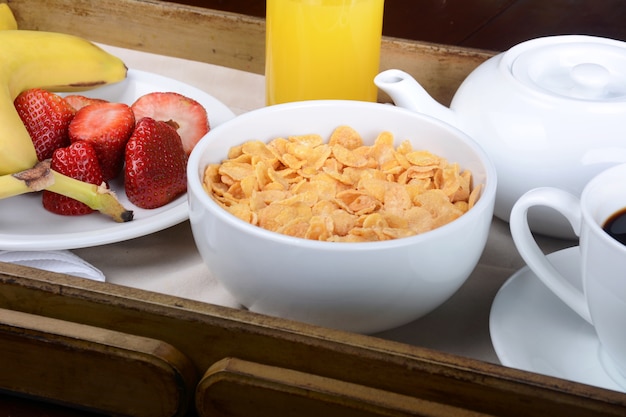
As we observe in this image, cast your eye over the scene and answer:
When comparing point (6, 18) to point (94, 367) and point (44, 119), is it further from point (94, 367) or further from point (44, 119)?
point (94, 367)

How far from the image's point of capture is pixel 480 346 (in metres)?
0.57

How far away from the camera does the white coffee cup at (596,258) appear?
1.57 ft

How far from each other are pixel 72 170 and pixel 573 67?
0.43m

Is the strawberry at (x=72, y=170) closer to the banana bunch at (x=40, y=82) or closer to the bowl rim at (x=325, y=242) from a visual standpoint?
the banana bunch at (x=40, y=82)

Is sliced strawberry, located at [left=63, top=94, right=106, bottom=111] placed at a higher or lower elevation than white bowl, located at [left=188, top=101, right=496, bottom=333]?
lower

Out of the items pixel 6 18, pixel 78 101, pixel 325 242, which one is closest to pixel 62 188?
pixel 78 101

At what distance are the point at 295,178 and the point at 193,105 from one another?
0.18 m

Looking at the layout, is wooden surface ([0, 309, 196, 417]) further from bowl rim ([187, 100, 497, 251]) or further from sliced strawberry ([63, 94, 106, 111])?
sliced strawberry ([63, 94, 106, 111])

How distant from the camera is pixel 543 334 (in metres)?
0.54

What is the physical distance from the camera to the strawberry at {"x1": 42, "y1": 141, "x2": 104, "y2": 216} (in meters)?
0.67

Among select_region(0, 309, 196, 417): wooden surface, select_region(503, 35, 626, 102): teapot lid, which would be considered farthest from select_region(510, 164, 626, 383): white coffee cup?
select_region(0, 309, 196, 417): wooden surface

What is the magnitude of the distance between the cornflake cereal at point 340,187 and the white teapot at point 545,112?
0.07 metres

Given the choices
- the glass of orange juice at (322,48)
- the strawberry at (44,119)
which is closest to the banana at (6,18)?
the strawberry at (44,119)

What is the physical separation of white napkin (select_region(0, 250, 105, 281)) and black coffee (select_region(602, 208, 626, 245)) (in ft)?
1.21
